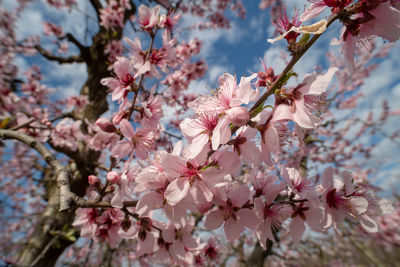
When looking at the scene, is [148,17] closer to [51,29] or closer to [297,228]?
[297,228]

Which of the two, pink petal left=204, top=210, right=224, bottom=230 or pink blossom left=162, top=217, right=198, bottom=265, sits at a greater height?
pink petal left=204, top=210, right=224, bottom=230

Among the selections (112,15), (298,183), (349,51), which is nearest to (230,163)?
(298,183)

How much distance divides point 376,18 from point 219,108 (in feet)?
2.15

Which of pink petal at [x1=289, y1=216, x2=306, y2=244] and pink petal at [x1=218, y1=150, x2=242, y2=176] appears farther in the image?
pink petal at [x1=289, y1=216, x2=306, y2=244]

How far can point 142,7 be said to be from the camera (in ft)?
5.80

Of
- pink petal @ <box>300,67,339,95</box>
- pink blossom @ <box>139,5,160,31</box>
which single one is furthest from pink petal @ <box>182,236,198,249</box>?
pink blossom @ <box>139,5,160,31</box>

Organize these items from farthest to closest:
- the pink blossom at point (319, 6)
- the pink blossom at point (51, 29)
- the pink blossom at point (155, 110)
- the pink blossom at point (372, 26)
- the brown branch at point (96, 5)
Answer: the pink blossom at point (51, 29), the brown branch at point (96, 5), the pink blossom at point (155, 110), the pink blossom at point (319, 6), the pink blossom at point (372, 26)

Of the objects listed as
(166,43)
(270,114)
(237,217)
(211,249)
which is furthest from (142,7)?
(211,249)

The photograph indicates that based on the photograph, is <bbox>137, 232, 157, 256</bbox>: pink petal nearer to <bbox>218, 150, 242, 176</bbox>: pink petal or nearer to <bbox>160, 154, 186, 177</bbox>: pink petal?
<bbox>160, 154, 186, 177</bbox>: pink petal

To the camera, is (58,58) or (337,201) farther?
(58,58)

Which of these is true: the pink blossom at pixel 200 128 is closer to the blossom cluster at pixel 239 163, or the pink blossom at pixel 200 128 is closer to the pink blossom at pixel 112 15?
the blossom cluster at pixel 239 163

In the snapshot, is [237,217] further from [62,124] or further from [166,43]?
[62,124]

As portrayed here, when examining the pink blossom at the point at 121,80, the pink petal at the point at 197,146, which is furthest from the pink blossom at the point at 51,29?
the pink petal at the point at 197,146

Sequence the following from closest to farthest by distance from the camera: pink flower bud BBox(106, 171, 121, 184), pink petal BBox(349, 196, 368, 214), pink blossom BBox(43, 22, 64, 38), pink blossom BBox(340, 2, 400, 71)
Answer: pink blossom BBox(340, 2, 400, 71) → pink petal BBox(349, 196, 368, 214) → pink flower bud BBox(106, 171, 121, 184) → pink blossom BBox(43, 22, 64, 38)
